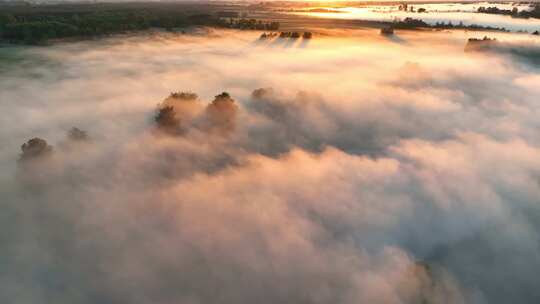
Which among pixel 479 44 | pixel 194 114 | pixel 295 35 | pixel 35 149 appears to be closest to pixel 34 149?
pixel 35 149

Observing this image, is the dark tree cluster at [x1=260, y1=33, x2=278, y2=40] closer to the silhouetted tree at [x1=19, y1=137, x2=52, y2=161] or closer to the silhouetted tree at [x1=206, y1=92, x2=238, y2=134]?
the silhouetted tree at [x1=206, y1=92, x2=238, y2=134]

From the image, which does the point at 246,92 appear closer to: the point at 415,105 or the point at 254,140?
the point at 254,140

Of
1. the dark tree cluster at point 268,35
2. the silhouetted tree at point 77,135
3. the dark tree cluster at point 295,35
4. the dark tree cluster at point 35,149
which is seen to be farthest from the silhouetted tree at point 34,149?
the dark tree cluster at point 295,35

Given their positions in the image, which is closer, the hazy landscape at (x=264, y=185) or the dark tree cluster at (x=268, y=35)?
the hazy landscape at (x=264, y=185)

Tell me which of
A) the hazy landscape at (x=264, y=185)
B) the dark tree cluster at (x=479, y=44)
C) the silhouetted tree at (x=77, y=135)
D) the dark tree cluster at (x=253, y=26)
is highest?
the dark tree cluster at (x=253, y=26)

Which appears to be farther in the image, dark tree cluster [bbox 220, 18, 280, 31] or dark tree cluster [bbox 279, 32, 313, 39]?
dark tree cluster [bbox 220, 18, 280, 31]

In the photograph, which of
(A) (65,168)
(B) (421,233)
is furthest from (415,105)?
(A) (65,168)

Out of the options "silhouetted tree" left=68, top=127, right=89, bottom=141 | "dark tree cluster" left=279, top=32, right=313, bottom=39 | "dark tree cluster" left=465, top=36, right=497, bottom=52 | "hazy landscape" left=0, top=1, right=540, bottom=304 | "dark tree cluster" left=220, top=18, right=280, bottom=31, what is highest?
"dark tree cluster" left=220, top=18, right=280, bottom=31

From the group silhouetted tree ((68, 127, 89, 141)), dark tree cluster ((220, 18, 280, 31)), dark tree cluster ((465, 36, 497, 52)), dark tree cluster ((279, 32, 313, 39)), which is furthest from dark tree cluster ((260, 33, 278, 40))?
silhouetted tree ((68, 127, 89, 141))

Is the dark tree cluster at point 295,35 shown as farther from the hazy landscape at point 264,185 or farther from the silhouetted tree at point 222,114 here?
the silhouetted tree at point 222,114
